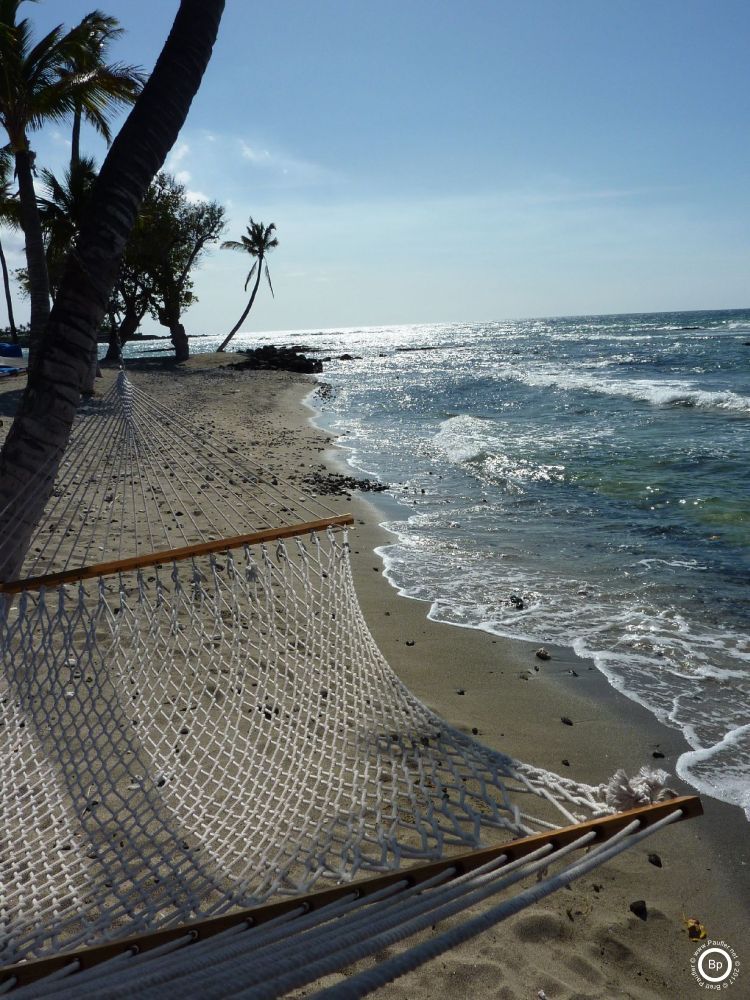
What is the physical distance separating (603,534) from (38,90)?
35.8 feet

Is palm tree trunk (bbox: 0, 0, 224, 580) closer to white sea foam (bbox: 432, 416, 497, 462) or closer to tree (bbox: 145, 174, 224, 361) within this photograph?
white sea foam (bbox: 432, 416, 497, 462)

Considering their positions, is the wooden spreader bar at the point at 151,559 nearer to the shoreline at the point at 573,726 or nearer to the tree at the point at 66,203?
the shoreline at the point at 573,726

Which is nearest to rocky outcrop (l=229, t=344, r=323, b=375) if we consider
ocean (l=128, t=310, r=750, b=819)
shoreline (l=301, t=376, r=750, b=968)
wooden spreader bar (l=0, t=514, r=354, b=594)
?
ocean (l=128, t=310, r=750, b=819)

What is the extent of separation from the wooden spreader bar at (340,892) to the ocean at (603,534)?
2032 millimetres

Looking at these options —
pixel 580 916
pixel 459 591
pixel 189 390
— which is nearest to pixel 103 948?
pixel 580 916

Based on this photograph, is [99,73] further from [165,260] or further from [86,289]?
[165,260]

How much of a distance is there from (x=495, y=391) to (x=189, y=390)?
1150 cm

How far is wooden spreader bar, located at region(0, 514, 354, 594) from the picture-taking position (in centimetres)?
295

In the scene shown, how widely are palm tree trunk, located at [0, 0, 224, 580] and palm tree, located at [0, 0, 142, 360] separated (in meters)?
8.29

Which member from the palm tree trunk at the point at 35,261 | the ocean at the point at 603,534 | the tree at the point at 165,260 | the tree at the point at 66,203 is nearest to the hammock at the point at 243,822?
the ocean at the point at 603,534

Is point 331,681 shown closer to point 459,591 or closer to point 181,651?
point 181,651

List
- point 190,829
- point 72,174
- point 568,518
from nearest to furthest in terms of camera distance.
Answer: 1. point 190,829
2. point 568,518
3. point 72,174

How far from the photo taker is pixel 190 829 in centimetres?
264

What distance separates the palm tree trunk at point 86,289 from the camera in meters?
3.61
